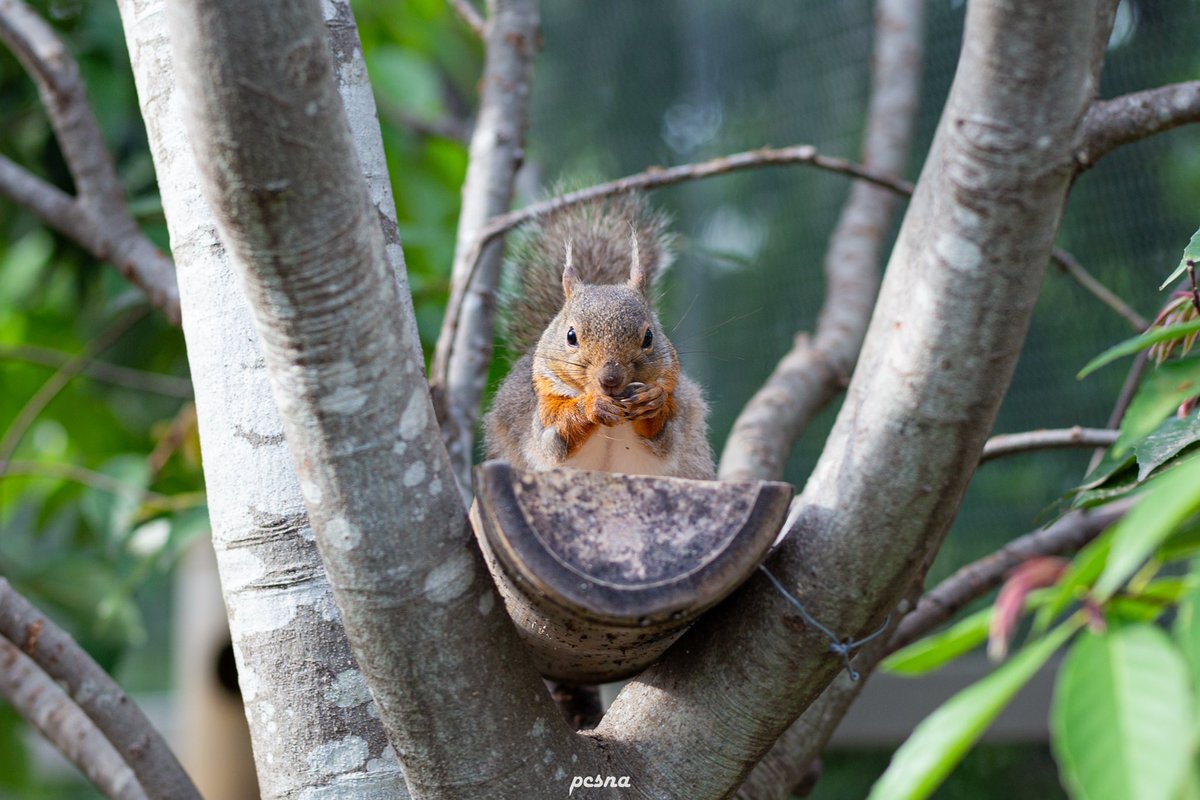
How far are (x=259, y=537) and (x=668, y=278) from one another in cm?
181

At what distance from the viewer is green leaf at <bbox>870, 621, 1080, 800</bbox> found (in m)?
0.35

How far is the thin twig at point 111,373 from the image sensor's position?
1847 mm

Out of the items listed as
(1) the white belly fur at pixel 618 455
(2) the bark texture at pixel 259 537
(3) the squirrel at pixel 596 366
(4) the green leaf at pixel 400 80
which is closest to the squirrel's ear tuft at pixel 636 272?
(3) the squirrel at pixel 596 366

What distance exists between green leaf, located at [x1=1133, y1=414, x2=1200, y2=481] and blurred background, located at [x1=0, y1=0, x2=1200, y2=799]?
87 cm

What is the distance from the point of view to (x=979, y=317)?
61 cm

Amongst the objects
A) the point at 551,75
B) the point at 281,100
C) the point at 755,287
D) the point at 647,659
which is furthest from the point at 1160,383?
the point at 551,75

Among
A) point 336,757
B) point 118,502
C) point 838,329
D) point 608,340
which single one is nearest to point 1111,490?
point 336,757

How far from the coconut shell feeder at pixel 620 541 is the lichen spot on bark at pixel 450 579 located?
2cm

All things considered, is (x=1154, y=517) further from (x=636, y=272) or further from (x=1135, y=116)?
(x=636, y=272)

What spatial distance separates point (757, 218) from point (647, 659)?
6.66 ft

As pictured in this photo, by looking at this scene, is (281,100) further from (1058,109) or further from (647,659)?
(647,659)

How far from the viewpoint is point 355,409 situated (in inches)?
24.9

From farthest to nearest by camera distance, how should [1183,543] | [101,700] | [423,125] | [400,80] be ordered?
[423,125] → [400,80] → [101,700] → [1183,543]

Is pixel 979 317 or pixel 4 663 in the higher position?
pixel 979 317
